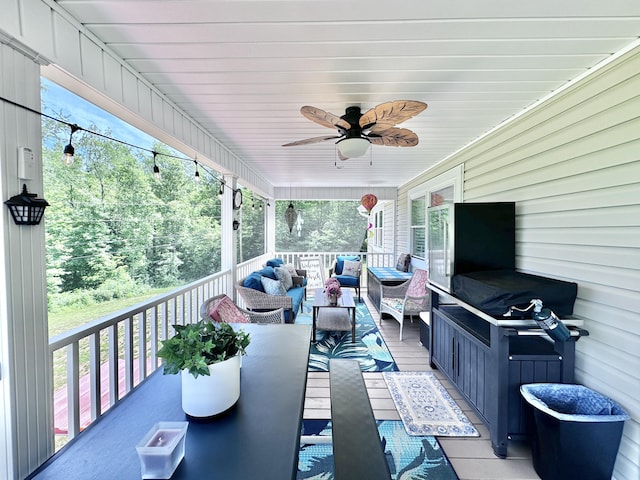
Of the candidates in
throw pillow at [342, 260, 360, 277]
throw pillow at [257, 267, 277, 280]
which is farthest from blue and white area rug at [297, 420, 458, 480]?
throw pillow at [342, 260, 360, 277]

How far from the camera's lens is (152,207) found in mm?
3227

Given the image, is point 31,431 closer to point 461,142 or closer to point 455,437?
point 455,437

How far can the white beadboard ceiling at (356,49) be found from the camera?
52.9 inches

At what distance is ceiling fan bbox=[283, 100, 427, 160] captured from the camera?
5.82 feet

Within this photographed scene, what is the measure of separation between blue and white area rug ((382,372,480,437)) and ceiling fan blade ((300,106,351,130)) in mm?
2377

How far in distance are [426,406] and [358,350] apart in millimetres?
1155

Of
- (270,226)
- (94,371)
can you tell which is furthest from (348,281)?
(94,371)

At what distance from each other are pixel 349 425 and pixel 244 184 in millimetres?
4330

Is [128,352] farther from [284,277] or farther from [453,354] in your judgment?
[284,277]

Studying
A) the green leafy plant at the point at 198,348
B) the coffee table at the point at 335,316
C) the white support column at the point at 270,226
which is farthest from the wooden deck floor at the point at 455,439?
the white support column at the point at 270,226

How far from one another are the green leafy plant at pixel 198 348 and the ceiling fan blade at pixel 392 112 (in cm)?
159

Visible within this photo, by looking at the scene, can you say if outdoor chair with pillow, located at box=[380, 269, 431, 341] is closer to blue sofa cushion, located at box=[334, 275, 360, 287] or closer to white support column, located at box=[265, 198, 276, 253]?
blue sofa cushion, located at box=[334, 275, 360, 287]

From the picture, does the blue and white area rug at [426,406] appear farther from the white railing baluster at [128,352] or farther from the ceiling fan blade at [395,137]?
the ceiling fan blade at [395,137]

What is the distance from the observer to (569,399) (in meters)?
1.75
